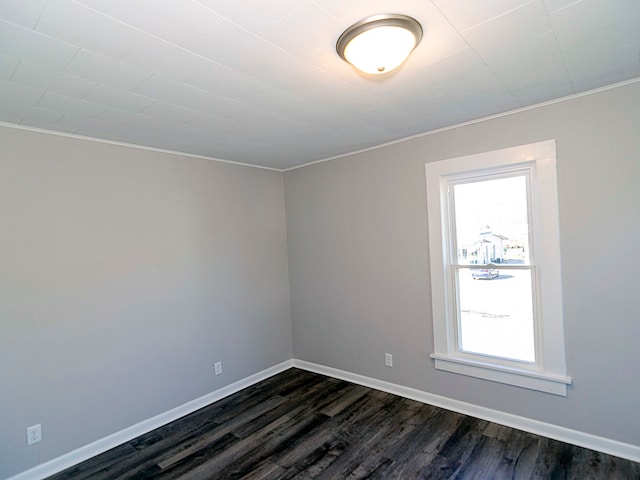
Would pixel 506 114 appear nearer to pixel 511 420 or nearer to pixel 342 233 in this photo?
pixel 342 233

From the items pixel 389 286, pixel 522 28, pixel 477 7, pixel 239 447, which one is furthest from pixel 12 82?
pixel 389 286

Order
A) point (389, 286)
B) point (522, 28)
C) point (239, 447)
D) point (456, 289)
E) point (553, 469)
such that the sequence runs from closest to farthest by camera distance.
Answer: point (522, 28) < point (553, 469) < point (239, 447) < point (456, 289) < point (389, 286)

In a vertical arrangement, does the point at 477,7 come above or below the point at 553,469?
above

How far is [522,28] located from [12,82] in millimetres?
2648

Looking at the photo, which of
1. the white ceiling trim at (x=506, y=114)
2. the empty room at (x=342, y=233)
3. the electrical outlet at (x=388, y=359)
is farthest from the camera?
the electrical outlet at (x=388, y=359)

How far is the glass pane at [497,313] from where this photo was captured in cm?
278

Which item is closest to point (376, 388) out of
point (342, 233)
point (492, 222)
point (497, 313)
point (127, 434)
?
point (497, 313)

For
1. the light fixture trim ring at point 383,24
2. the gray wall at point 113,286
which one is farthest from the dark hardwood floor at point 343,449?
the light fixture trim ring at point 383,24

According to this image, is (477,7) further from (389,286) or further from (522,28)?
(389,286)

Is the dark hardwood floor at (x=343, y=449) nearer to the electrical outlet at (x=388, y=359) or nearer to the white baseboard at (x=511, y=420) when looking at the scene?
the white baseboard at (x=511, y=420)

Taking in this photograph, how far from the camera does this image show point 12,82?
Result: 185 cm

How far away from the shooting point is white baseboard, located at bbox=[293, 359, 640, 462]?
2.34m

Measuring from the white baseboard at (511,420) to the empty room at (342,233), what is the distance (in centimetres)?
2

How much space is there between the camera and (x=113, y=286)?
285cm
